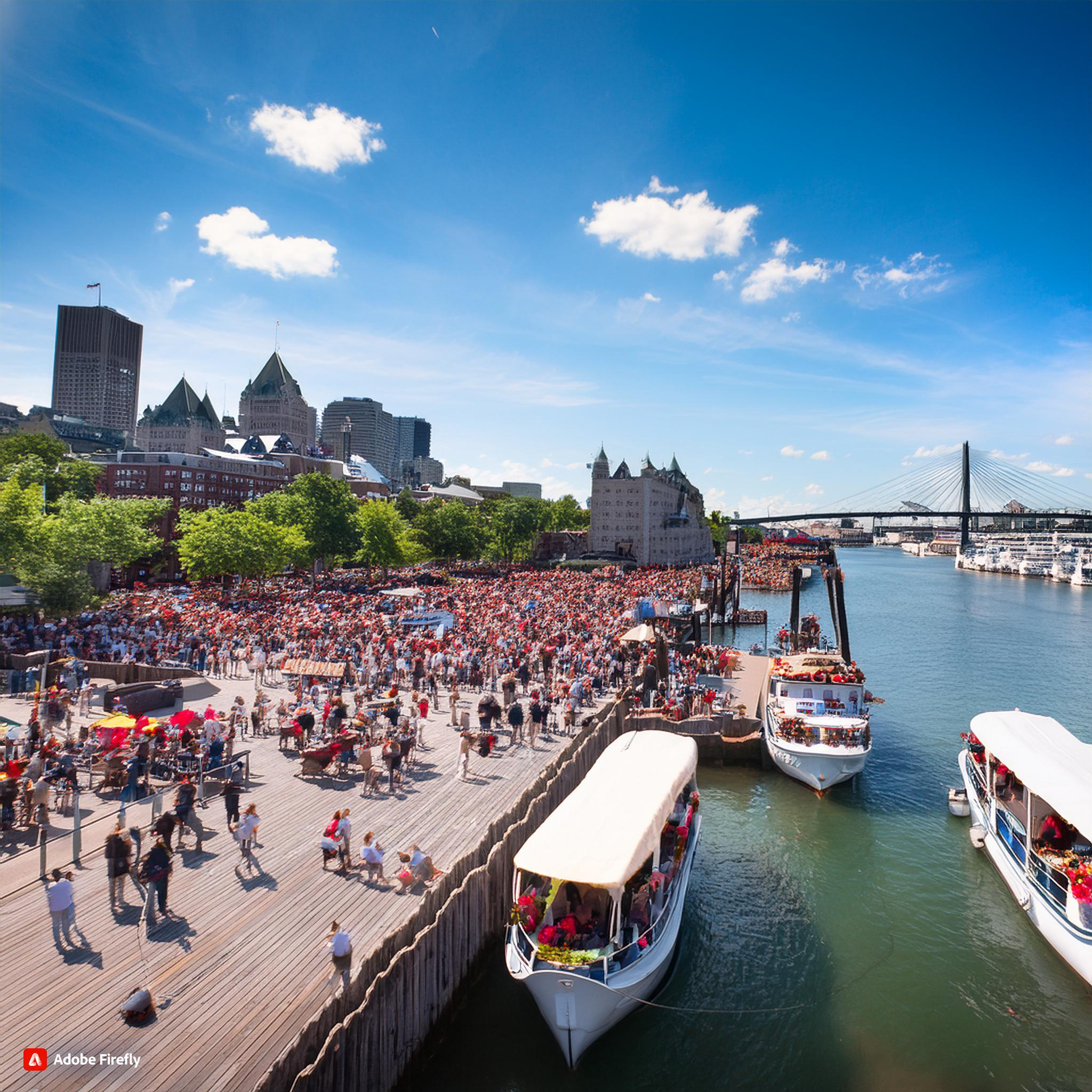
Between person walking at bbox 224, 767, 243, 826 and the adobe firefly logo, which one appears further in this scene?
person walking at bbox 224, 767, 243, 826

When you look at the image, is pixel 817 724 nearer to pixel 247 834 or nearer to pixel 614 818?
pixel 614 818

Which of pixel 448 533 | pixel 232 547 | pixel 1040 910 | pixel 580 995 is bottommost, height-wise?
pixel 1040 910

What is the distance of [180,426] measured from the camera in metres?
188

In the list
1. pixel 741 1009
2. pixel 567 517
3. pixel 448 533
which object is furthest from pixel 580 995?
pixel 567 517

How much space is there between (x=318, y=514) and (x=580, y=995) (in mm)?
75224

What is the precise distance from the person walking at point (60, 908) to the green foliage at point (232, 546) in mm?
48780

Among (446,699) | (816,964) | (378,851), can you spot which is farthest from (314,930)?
(446,699)

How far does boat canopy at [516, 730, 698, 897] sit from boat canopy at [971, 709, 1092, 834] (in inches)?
299

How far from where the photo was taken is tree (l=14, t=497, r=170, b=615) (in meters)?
33.4

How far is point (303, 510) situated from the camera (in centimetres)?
7912

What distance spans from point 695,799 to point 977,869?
8774mm

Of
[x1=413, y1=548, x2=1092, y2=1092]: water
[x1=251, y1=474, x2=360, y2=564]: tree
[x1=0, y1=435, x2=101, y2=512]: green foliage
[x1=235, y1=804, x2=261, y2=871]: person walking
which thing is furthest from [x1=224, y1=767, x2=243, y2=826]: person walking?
[x1=251, y1=474, x2=360, y2=564]: tree

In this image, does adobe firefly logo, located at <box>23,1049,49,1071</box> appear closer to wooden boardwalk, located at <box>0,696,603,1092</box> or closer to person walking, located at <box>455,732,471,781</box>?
wooden boardwalk, located at <box>0,696,603,1092</box>

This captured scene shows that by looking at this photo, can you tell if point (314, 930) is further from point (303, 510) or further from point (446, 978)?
point (303, 510)
